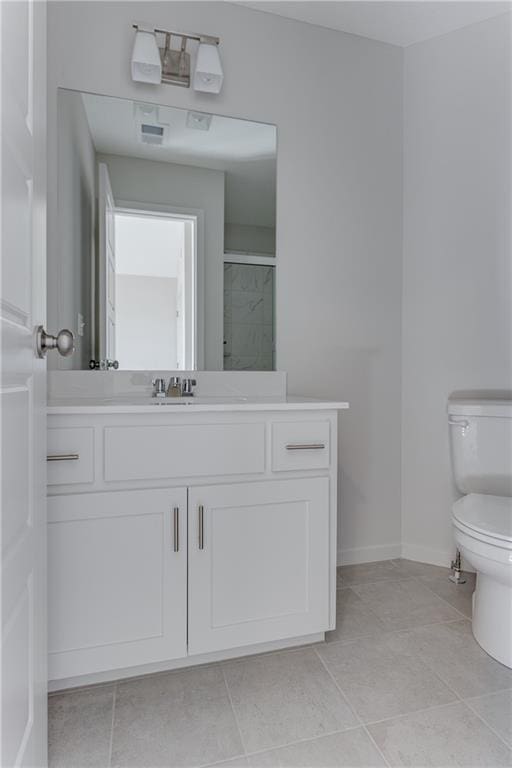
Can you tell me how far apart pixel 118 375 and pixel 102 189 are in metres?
0.72

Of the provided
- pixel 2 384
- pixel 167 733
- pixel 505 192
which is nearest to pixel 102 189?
pixel 2 384

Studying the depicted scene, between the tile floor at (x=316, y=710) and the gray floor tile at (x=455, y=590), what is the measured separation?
0.57ft

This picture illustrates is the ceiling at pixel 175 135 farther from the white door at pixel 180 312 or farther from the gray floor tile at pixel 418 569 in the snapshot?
the gray floor tile at pixel 418 569

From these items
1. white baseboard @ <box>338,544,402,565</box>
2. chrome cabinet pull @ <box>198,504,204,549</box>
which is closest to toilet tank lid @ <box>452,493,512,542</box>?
white baseboard @ <box>338,544,402,565</box>

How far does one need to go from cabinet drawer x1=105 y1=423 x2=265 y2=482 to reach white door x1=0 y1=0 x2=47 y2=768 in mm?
346

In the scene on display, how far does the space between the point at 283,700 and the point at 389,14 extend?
2.65m

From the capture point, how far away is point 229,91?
6.50ft

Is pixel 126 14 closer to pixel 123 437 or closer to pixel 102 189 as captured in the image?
pixel 102 189

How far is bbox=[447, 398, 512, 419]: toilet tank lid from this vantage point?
183 centimetres

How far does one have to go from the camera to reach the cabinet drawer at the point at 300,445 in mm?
1473

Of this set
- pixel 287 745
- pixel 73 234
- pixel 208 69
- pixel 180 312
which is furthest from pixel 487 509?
pixel 208 69

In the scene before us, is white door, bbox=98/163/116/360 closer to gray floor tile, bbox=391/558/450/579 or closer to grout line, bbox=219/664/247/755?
grout line, bbox=219/664/247/755

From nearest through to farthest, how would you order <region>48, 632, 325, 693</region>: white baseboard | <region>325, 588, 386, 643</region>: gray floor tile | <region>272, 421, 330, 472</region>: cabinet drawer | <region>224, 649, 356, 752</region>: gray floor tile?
<region>224, 649, 356, 752</region>: gray floor tile
<region>48, 632, 325, 693</region>: white baseboard
<region>272, 421, 330, 472</region>: cabinet drawer
<region>325, 588, 386, 643</region>: gray floor tile

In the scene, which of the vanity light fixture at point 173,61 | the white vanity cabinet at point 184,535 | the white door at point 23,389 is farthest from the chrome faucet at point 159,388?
the vanity light fixture at point 173,61
